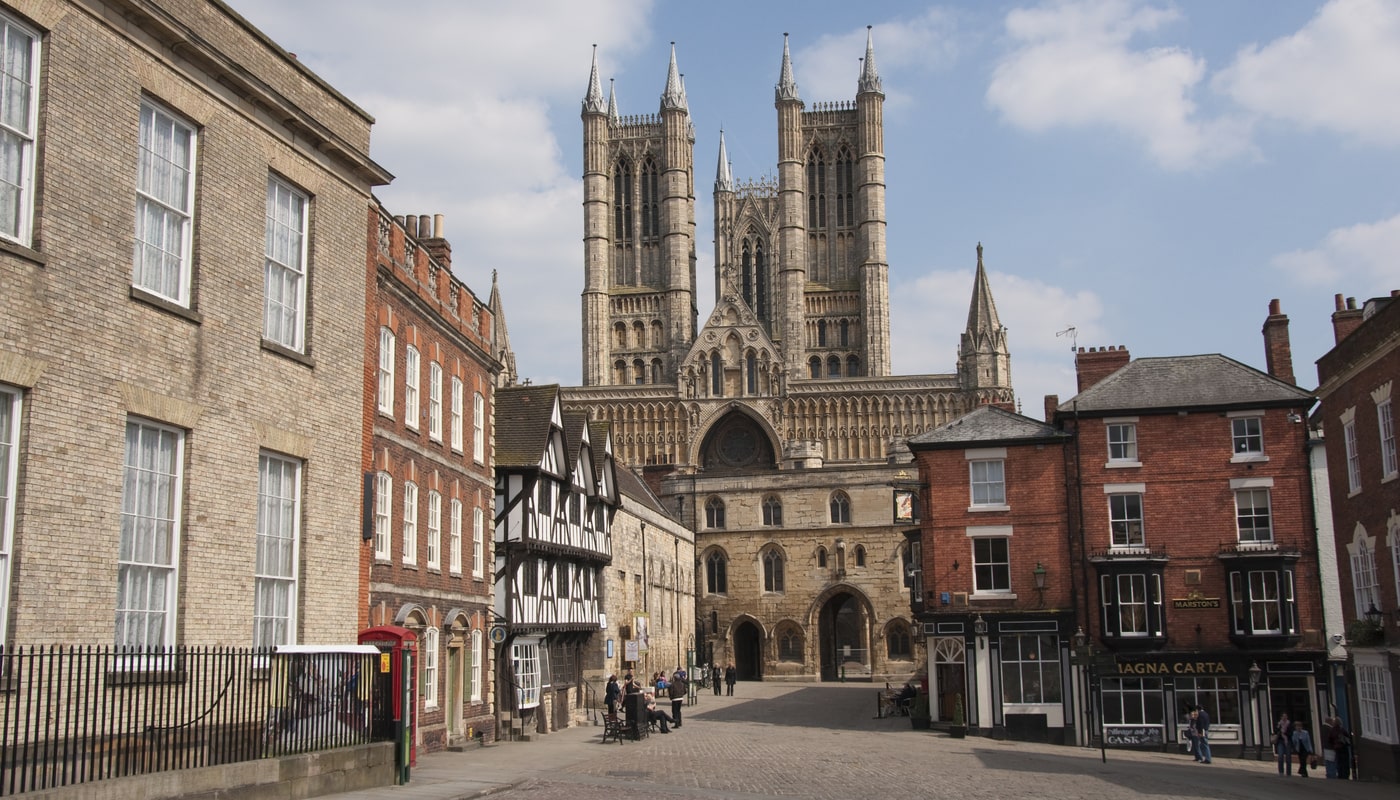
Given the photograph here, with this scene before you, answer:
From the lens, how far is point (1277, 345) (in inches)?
1406

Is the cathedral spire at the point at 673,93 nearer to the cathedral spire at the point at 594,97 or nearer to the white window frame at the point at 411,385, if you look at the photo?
the cathedral spire at the point at 594,97

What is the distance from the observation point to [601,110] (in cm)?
10931

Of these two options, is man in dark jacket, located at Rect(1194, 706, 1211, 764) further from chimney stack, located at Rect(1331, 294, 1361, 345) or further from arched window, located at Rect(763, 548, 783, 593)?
arched window, located at Rect(763, 548, 783, 593)

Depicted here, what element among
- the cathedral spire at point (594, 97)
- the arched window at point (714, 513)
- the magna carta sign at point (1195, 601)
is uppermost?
the cathedral spire at point (594, 97)

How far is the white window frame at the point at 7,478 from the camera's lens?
1130 centimetres

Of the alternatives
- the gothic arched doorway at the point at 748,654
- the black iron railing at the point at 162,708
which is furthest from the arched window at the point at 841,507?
the black iron railing at the point at 162,708

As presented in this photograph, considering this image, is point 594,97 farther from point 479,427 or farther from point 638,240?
point 479,427

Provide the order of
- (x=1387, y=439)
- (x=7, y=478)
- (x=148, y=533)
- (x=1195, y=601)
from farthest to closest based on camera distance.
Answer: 1. (x=1195, y=601)
2. (x=1387, y=439)
3. (x=148, y=533)
4. (x=7, y=478)

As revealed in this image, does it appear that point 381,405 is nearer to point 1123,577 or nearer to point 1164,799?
point 1164,799

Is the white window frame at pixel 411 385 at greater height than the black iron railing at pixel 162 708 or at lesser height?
greater

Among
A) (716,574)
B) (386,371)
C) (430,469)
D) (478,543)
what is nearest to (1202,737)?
(478,543)

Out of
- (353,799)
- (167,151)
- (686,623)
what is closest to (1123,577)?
(353,799)

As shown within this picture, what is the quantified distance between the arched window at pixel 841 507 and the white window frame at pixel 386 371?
49.5 m

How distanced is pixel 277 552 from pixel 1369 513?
65.1 ft
